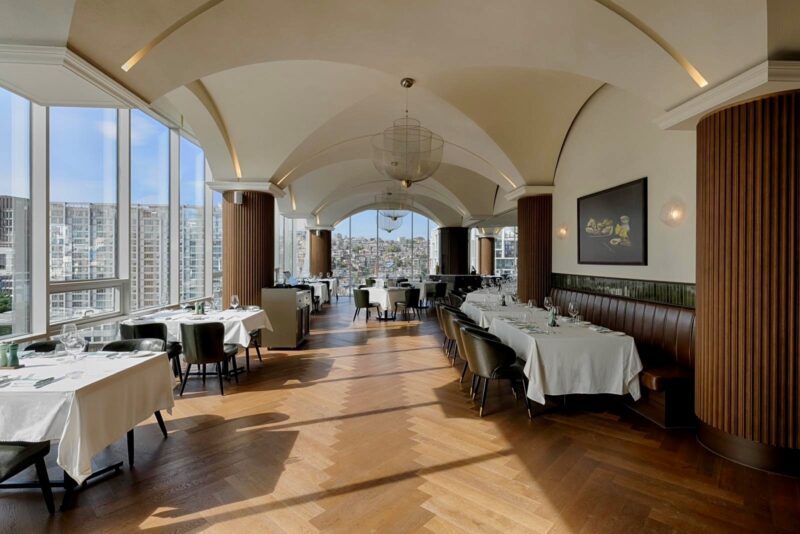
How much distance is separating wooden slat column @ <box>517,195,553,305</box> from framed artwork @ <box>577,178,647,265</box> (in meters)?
1.17

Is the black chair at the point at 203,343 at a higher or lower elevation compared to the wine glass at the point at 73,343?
lower

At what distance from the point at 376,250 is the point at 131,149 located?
11998 mm

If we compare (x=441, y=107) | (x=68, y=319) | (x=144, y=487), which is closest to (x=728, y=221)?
(x=441, y=107)

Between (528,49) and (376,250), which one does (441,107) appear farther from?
(376,250)

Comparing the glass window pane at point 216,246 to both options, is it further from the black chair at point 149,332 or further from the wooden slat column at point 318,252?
the wooden slat column at point 318,252

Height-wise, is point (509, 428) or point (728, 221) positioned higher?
point (728, 221)

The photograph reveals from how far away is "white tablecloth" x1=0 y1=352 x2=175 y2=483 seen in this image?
7.23 ft

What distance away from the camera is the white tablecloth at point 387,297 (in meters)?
10.1

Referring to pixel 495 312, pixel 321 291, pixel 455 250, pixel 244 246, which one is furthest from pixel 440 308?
pixel 455 250

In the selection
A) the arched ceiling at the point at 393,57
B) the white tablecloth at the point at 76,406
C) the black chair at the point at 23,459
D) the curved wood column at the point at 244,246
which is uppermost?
the arched ceiling at the point at 393,57

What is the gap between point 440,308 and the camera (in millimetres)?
6348

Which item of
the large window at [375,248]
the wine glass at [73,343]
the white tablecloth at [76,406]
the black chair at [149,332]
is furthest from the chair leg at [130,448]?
the large window at [375,248]

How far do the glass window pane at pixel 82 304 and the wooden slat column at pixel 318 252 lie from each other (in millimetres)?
9937

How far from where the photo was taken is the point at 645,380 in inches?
147
